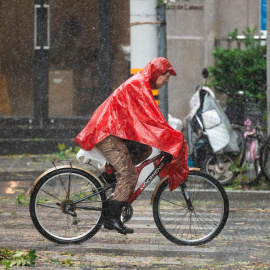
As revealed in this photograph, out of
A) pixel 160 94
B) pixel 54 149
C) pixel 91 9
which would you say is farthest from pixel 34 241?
pixel 91 9

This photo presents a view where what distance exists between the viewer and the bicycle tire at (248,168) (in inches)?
387

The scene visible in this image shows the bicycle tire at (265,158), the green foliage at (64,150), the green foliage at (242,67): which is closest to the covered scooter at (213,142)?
the bicycle tire at (265,158)

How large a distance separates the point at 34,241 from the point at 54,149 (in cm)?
774

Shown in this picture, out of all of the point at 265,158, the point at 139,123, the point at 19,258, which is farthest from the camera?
the point at 265,158

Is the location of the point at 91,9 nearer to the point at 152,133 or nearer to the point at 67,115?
the point at 67,115

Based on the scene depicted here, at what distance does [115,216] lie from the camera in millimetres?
6121

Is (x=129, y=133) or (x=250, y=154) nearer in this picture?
(x=129, y=133)

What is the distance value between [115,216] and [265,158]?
13.0ft

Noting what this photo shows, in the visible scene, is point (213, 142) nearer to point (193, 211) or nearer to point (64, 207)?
point (193, 211)

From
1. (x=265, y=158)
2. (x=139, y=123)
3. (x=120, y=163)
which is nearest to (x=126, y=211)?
(x=120, y=163)

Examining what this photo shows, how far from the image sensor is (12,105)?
14250 millimetres

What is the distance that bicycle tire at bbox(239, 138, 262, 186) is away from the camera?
9.82m

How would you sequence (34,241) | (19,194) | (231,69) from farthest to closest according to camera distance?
1. (231,69)
2. (19,194)
3. (34,241)

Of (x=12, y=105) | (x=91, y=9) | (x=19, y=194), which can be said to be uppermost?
(x=91, y=9)
